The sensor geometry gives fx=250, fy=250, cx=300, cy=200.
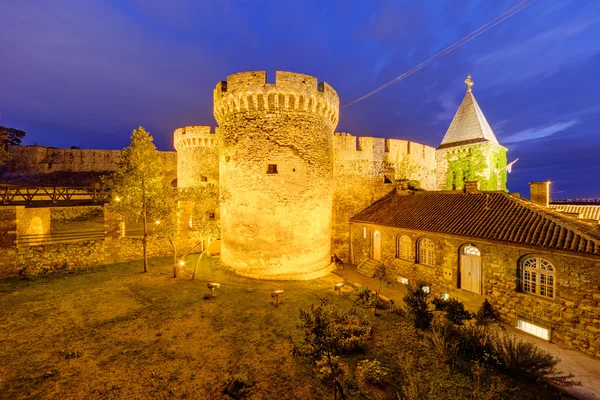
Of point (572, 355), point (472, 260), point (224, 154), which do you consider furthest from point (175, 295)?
point (572, 355)

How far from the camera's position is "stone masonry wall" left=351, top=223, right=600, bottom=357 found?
8875 millimetres

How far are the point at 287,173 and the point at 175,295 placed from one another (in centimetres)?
810

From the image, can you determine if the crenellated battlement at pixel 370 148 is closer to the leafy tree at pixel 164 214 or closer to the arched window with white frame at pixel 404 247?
the arched window with white frame at pixel 404 247

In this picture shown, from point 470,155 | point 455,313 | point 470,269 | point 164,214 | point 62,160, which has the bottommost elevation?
point 455,313

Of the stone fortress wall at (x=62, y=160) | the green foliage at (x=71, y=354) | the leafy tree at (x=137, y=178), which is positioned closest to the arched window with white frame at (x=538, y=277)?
the green foliage at (x=71, y=354)

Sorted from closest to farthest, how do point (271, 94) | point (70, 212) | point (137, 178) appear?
point (271, 94), point (137, 178), point (70, 212)

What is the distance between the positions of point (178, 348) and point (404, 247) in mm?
12884

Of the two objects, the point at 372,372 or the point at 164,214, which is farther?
the point at 164,214

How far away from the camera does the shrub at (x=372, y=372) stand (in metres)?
6.32

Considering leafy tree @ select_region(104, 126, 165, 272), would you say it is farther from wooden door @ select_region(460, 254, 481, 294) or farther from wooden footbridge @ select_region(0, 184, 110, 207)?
wooden door @ select_region(460, 254, 481, 294)

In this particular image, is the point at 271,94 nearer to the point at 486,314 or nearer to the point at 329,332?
the point at 329,332

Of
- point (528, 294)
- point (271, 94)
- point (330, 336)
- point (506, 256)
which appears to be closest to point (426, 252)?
point (506, 256)

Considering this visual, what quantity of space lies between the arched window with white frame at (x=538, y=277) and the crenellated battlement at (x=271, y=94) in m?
12.3

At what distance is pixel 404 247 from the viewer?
1542cm
